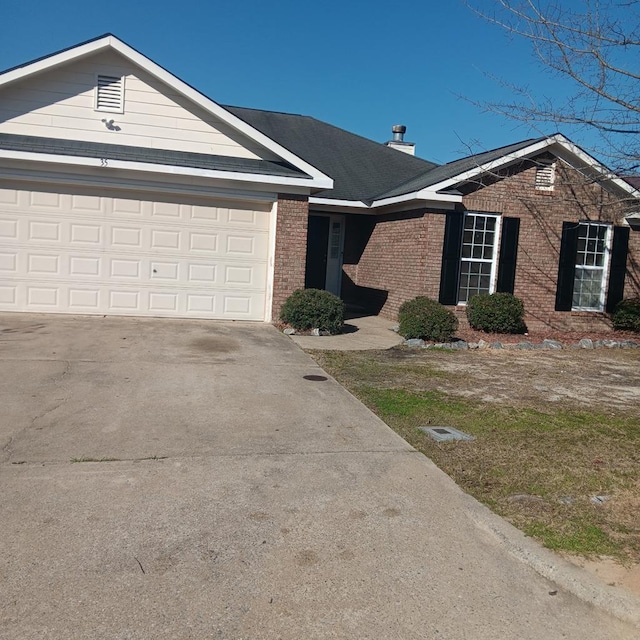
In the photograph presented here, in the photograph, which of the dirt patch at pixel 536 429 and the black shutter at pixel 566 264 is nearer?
the dirt patch at pixel 536 429

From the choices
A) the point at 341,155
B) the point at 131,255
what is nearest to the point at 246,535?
the point at 131,255

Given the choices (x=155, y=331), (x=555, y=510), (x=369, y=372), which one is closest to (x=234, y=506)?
(x=555, y=510)

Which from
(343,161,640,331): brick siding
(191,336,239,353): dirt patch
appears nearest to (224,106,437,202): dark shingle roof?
(343,161,640,331): brick siding

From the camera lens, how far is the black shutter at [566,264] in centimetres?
1438

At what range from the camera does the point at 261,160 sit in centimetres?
1304

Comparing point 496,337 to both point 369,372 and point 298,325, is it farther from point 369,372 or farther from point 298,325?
point 369,372

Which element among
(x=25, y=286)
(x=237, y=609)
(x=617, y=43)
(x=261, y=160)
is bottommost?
(x=237, y=609)

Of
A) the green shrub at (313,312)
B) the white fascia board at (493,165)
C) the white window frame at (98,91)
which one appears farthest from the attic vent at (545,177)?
the white window frame at (98,91)

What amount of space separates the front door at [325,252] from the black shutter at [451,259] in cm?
461

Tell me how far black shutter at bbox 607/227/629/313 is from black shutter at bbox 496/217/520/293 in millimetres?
2514

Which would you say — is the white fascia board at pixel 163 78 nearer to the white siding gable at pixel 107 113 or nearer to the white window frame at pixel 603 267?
the white siding gable at pixel 107 113

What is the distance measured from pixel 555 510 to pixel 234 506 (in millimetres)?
2308

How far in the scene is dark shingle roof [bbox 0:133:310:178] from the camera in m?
11.7

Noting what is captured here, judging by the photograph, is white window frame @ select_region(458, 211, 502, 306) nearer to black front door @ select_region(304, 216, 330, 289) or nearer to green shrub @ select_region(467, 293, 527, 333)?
green shrub @ select_region(467, 293, 527, 333)
